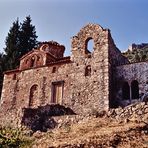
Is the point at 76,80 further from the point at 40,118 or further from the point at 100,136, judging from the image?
the point at 100,136

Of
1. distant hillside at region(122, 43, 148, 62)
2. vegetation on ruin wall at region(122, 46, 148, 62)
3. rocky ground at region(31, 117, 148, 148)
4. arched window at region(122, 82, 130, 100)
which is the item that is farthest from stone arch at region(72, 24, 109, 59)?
vegetation on ruin wall at region(122, 46, 148, 62)

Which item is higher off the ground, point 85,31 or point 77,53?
point 85,31

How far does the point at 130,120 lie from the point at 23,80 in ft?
50.7

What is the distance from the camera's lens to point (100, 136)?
51.0 ft

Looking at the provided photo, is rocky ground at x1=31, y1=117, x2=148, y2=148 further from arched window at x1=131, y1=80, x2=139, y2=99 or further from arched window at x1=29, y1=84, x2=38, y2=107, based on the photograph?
arched window at x1=29, y1=84, x2=38, y2=107

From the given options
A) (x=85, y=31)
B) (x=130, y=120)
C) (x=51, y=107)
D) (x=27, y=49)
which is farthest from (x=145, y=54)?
(x=130, y=120)

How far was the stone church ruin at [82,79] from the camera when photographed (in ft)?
86.1

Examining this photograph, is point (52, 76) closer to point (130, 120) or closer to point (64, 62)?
point (64, 62)

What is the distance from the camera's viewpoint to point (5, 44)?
139ft

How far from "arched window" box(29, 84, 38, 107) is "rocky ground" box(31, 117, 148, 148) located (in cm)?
1049

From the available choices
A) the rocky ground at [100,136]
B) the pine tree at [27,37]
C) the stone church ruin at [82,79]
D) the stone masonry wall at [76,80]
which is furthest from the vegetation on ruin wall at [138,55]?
the rocky ground at [100,136]

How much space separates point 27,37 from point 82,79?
1842cm

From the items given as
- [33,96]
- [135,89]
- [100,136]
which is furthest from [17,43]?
[100,136]

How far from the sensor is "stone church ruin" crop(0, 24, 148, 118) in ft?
86.1
